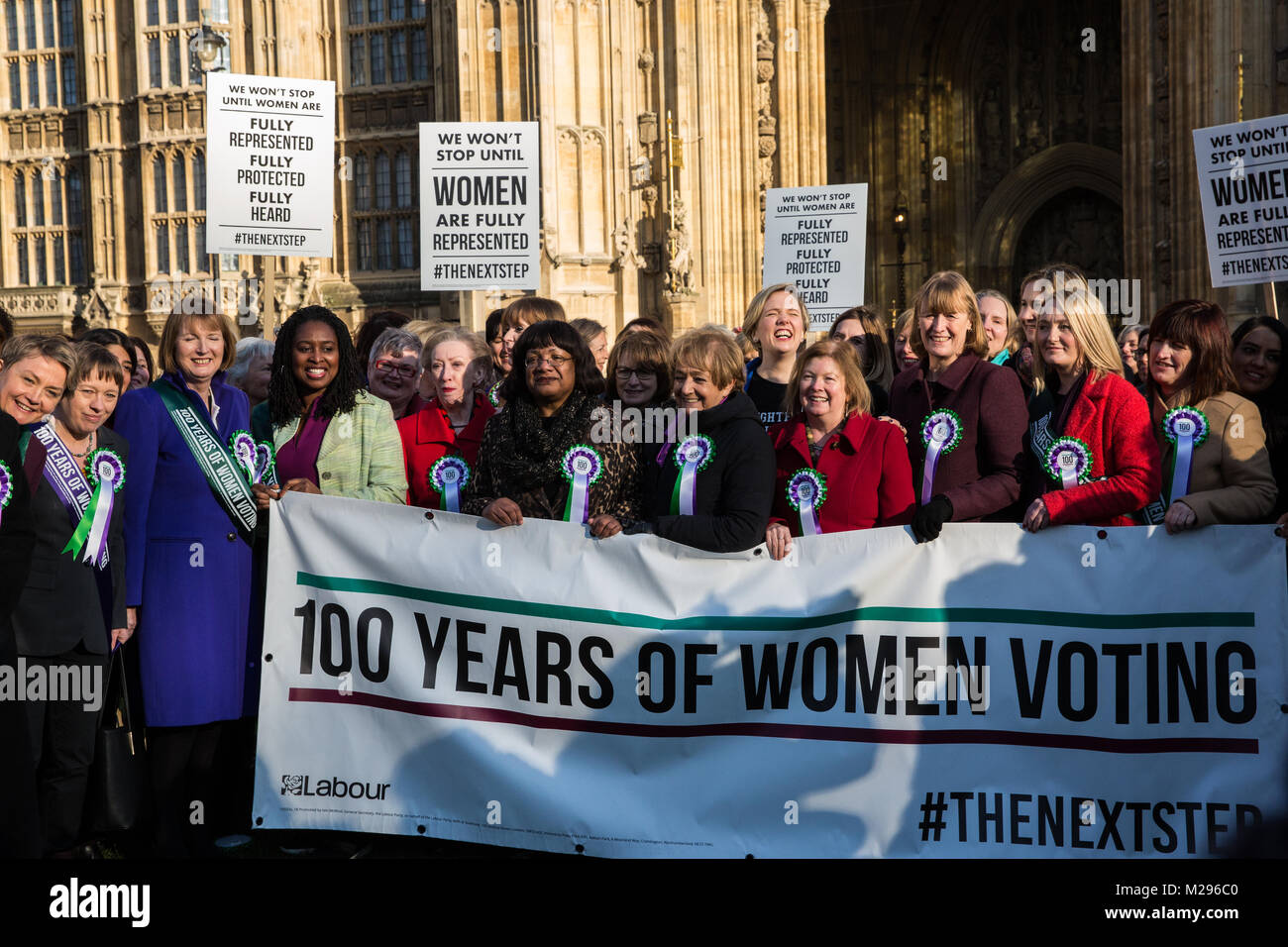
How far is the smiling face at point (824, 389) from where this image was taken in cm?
517

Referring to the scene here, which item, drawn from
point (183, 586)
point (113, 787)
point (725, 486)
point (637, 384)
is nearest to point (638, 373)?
point (637, 384)

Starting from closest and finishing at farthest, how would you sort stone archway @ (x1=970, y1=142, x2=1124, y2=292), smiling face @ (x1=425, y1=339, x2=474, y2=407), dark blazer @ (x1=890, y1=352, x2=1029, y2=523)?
dark blazer @ (x1=890, y1=352, x2=1029, y2=523), smiling face @ (x1=425, y1=339, x2=474, y2=407), stone archway @ (x1=970, y1=142, x2=1124, y2=292)

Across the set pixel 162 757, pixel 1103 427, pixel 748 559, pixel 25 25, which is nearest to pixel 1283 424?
pixel 1103 427

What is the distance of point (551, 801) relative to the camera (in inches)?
196

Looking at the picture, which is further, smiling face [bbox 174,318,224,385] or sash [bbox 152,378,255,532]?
smiling face [bbox 174,318,224,385]

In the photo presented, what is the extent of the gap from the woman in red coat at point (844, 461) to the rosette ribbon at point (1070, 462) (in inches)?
20.1

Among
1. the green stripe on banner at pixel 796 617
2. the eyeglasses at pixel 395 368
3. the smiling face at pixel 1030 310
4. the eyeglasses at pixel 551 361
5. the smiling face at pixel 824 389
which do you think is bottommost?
the green stripe on banner at pixel 796 617

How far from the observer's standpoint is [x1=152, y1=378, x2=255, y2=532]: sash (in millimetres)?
5398

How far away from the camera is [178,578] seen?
5.35 meters

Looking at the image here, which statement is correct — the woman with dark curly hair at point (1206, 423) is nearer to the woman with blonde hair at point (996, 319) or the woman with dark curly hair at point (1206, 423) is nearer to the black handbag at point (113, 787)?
the woman with blonde hair at point (996, 319)

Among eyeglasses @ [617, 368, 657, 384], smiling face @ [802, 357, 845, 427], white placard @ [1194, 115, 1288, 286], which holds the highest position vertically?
white placard @ [1194, 115, 1288, 286]

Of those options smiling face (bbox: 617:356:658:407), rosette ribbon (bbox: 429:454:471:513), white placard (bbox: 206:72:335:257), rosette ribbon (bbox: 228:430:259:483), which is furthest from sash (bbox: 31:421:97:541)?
white placard (bbox: 206:72:335:257)

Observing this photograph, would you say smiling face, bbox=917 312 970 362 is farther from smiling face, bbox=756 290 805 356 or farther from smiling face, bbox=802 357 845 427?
smiling face, bbox=756 290 805 356

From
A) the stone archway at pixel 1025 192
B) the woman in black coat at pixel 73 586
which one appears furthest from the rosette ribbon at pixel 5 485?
the stone archway at pixel 1025 192
